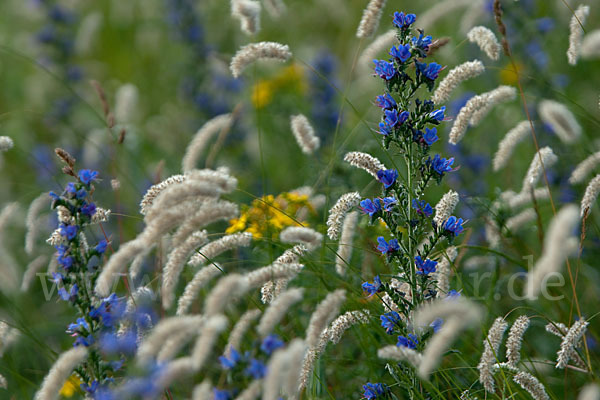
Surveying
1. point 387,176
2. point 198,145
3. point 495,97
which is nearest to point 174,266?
point 387,176

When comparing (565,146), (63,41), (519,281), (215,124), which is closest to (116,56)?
(63,41)

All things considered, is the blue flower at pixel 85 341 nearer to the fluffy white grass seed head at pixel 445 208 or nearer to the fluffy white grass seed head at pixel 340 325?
the fluffy white grass seed head at pixel 340 325

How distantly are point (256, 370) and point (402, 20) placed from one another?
5.53 feet

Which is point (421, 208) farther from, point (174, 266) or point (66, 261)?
point (66, 261)

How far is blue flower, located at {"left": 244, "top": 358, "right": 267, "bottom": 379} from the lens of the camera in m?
2.12

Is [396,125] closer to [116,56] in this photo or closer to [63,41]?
[63,41]

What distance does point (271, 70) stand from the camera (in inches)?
346

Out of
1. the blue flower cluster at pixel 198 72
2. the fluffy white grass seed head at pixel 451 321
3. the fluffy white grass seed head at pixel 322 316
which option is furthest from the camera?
the blue flower cluster at pixel 198 72

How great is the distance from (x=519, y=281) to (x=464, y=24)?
2478 mm

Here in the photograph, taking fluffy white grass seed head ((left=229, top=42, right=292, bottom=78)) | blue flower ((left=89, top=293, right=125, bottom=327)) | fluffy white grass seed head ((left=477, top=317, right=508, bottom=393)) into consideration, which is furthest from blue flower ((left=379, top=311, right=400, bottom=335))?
fluffy white grass seed head ((left=229, top=42, right=292, bottom=78))

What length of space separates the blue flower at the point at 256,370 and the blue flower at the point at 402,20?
1.63 m

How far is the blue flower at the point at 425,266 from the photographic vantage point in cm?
274

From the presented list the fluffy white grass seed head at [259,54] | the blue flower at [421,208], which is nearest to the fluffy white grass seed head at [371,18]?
the fluffy white grass seed head at [259,54]

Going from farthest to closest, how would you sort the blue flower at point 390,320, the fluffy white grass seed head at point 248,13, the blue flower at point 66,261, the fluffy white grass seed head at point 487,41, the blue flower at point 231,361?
the fluffy white grass seed head at point 248,13
the fluffy white grass seed head at point 487,41
the blue flower at point 390,320
the blue flower at point 66,261
the blue flower at point 231,361
